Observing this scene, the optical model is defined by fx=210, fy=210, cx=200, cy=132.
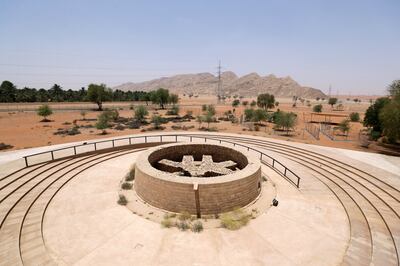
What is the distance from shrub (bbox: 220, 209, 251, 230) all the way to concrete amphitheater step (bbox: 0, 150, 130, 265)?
788 centimetres

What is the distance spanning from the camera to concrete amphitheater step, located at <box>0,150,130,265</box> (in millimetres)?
8588

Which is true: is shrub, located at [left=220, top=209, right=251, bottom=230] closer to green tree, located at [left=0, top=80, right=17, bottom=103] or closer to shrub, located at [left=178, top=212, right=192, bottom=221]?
shrub, located at [left=178, top=212, right=192, bottom=221]

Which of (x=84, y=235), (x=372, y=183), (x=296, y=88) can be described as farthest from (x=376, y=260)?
(x=296, y=88)

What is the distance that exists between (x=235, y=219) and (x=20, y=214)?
1138 centimetres

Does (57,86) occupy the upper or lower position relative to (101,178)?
upper

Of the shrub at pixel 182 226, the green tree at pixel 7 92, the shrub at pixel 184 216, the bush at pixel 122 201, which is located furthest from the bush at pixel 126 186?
the green tree at pixel 7 92

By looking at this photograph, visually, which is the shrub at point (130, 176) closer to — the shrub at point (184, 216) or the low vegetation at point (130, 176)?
the low vegetation at point (130, 176)

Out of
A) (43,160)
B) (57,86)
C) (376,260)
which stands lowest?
(376,260)

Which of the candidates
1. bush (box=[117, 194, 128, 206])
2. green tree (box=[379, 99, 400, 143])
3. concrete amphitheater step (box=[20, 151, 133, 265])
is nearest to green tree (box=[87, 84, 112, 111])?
concrete amphitheater step (box=[20, 151, 133, 265])

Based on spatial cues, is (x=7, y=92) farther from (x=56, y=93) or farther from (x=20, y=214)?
(x=20, y=214)

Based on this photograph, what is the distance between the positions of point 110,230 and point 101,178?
264 inches

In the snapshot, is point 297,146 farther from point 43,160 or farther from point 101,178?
point 43,160

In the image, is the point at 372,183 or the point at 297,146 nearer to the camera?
the point at 372,183

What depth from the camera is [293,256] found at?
345 inches
